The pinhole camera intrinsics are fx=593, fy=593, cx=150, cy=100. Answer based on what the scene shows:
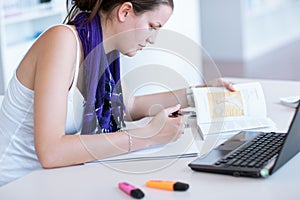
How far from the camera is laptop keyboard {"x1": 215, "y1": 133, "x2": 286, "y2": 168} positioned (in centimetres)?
132

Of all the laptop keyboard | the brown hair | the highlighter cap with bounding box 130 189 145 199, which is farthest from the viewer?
the brown hair

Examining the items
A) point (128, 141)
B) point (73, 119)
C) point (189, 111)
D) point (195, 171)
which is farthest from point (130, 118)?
point (195, 171)

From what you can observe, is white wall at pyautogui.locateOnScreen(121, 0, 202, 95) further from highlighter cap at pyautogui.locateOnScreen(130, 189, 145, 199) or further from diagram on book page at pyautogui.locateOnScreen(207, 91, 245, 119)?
highlighter cap at pyautogui.locateOnScreen(130, 189, 145, 199)

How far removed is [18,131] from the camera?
1659 millimetres

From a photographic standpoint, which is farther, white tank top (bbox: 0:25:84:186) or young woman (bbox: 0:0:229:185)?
white tank top (bbox: 0:25:84:186)

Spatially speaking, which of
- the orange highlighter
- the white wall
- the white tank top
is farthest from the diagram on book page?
the white wall

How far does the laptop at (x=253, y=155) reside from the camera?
50.0 inches

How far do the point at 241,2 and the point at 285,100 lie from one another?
4021 millimetres

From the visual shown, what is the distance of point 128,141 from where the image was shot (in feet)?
4.87

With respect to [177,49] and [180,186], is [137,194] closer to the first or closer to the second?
[180,186]

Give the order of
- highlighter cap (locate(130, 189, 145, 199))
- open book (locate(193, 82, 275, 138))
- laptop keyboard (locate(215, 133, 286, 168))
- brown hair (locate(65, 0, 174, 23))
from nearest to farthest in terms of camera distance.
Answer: highlighter cap (locate(130, 189, 145, 199)), laptop keyboard (locate(215, 133, 286, 168)), brown hair (locate(65, 0, 174, 23)), open book (locate(193, 82, 275, 138))

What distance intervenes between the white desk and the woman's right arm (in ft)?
0.13

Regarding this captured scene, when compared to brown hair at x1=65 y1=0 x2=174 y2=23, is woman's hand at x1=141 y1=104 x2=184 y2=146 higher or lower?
lower

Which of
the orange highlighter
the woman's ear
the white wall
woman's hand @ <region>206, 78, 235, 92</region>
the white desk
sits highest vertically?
the woman's ear
